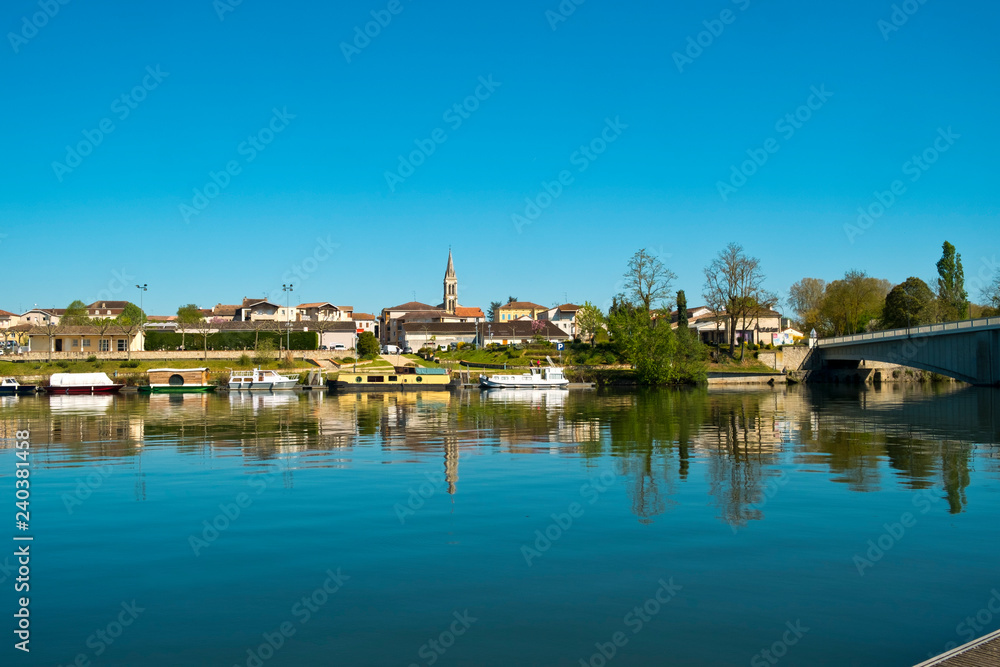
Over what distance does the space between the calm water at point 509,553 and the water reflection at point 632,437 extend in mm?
270

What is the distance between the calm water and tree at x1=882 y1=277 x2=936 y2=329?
7611 centimetres

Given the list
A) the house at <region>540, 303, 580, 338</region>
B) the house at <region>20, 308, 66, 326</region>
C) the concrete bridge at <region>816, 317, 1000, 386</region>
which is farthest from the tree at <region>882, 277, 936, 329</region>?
the house at <region>20, 308, 66, 326</region>

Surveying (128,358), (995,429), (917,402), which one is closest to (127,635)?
(995,429)

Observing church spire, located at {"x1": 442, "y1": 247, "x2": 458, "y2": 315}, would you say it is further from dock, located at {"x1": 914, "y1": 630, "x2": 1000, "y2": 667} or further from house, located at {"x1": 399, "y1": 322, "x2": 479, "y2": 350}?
dock, located at {"x1": 914, "y1": 630, "x2": 1000, "y2": 667}

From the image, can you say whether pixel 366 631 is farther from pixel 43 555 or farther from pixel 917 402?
pixel 917 402

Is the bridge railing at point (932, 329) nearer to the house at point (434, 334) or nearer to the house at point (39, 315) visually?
the house at point (434, 334)

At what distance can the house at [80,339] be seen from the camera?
101500 millimetres

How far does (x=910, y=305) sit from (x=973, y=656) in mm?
103389

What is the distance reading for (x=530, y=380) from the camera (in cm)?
8419

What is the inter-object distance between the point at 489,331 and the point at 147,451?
112522 millimetres

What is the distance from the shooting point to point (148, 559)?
44.4 ft

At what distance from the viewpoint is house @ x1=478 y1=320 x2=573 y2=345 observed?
135125mm

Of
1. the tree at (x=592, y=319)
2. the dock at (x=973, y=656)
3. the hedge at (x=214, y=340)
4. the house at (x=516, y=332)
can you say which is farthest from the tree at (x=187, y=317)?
the dock at (x=973, y=656)

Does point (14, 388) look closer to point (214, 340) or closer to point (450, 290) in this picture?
point (214, 340)
